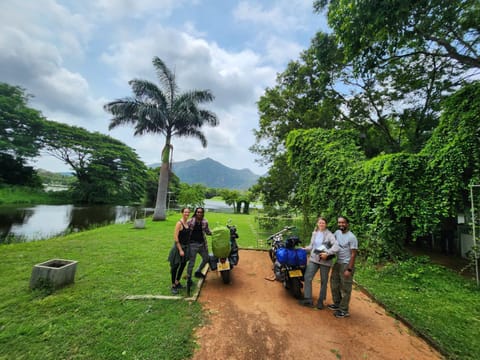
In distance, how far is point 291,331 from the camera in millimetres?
2408

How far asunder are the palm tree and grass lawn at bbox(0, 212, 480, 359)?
28.1ft

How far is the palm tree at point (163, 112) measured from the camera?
11.2m

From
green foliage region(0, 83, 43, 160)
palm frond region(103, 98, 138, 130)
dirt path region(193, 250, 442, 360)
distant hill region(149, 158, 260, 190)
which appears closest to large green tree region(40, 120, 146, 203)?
green foliage region(0, 83, 43, 160)

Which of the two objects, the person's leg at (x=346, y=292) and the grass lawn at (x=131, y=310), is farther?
the person's leg at (x=346, y=292)

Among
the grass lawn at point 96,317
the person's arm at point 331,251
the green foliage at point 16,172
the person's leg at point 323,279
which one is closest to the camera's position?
the grass lawn at point 96,317

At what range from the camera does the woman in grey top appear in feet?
9.43

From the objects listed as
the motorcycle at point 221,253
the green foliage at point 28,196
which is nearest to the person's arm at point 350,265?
the motorcycle at point 221,253

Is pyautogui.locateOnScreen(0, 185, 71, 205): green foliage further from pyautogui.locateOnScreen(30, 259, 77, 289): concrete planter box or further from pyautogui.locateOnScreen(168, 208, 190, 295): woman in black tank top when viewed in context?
pyautogui.locateOnScreen(168, 208, 190, 295): woman in black tank top

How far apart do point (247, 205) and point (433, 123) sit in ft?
66.5

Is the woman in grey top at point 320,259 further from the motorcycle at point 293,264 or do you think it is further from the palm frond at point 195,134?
the palm frond at point 195,134

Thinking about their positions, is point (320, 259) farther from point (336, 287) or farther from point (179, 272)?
point (179, 272)

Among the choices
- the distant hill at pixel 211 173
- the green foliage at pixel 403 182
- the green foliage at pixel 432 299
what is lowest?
the green foliage at pixel 432 299

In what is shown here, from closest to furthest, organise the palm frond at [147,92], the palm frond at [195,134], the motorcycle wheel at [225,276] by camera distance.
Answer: the motorcycle wheel at [225,276] → the palm frond at [147,92] → the palm frond at [195,134]

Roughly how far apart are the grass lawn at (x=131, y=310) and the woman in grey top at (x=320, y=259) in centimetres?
125
